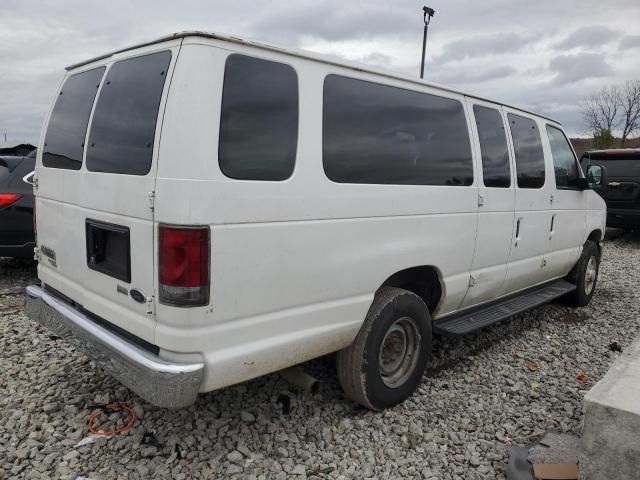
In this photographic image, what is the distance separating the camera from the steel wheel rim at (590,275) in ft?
20.2

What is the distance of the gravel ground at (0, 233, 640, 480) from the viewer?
286 centimetres

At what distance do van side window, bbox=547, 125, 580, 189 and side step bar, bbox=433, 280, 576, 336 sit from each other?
108 centimetres

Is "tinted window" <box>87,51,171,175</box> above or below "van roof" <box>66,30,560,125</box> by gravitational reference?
below

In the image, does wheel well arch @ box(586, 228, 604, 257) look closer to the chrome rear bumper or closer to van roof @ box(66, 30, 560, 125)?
van roof @ box(66, 30, 560, 125)

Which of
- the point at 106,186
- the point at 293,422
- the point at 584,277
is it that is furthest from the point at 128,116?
the point at 584,277

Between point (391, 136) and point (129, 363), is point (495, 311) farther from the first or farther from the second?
point (129, 363)

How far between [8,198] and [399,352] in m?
4.85

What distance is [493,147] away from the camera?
161 inches

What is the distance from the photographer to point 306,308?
278 centimetres

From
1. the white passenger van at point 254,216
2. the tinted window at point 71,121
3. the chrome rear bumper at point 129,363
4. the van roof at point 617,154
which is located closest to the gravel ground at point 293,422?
the white passenger van at point 254,216

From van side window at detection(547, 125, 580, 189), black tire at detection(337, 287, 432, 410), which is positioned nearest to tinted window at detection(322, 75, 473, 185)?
black tire at detection(337, 287, 432, 410)

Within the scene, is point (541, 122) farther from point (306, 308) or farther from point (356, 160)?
point (306, 308)

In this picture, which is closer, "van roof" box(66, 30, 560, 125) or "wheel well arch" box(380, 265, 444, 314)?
"van roof" box(66, 30, 560, 125)

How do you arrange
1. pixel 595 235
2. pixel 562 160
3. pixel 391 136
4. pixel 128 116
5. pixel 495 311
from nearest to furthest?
pixel 128 116, pixel 391 136, pixel 495 311, pixel 562 160, pixel 595 235
